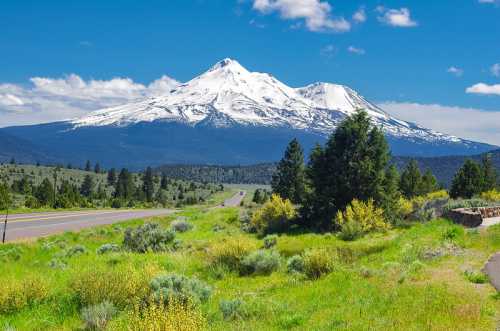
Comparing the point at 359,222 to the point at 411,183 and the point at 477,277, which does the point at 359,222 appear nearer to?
the point at 477,277

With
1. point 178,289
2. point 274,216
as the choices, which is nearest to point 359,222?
point 274,216

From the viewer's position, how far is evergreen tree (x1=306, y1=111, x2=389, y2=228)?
28219mm

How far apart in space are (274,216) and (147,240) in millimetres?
13829

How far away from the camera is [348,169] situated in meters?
28.5

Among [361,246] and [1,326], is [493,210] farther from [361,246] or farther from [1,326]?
[1,326]

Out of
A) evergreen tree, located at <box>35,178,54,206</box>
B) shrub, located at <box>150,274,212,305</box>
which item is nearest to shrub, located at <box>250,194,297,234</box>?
shrub, located at <box>150,274,212,305</box>

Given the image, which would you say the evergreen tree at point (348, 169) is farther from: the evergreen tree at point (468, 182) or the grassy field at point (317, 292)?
the evergreen tree at point (468, 182)

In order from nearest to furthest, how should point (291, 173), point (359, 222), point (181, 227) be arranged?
point (359, 222), point (181, 227), point (291, 173)

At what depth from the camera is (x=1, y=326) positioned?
8500 millimetres

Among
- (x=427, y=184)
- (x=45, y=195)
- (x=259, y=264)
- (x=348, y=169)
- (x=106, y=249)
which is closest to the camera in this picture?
(x=259, y=264)

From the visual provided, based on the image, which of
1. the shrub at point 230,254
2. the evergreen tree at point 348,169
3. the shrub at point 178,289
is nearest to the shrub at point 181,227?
the evergreen tree at point 348,169

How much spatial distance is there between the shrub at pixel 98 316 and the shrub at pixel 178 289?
0.83 metres

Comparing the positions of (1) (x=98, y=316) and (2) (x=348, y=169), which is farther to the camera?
(2) (x=348, y=169)

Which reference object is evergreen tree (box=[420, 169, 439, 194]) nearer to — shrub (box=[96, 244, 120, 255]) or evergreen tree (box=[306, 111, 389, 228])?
evergreen tree (box=[306, 111, 389, 228])
